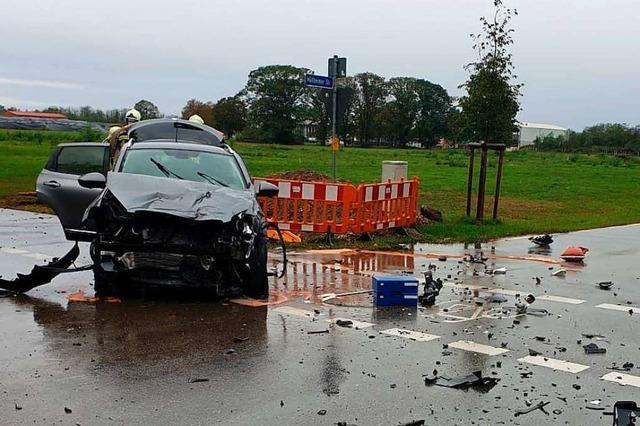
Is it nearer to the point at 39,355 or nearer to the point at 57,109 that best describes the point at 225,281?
the point at 39,355

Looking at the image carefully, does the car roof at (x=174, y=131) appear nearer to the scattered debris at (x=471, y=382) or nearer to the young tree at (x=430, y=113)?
the scattered debris at (x=471, y=382)

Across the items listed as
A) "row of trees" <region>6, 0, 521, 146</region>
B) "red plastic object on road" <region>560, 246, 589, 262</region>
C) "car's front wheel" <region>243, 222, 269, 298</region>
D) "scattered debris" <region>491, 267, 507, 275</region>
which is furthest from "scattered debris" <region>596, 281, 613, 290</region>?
"row of trees" <region>6, 0, 521, 146</region>

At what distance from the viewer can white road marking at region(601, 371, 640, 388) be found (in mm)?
6156

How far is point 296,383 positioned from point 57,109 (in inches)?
5313

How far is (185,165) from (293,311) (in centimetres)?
265

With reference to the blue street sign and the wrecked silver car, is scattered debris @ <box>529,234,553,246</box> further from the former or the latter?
the wrecked silver car

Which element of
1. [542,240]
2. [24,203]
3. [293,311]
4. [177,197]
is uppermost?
[177,197]

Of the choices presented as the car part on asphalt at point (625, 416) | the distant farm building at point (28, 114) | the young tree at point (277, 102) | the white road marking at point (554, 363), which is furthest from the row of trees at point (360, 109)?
the car part on asphalt at point (625, 416)

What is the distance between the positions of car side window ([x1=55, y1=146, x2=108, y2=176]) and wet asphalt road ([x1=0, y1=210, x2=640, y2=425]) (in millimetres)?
2346

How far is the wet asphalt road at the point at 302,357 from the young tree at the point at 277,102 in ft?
309

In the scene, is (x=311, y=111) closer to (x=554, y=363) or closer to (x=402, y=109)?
(x=402, y=109)

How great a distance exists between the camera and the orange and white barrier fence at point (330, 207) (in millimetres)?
14172

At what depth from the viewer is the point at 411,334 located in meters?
7.60

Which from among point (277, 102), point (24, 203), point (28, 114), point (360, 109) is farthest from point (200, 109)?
point (24, 203)
